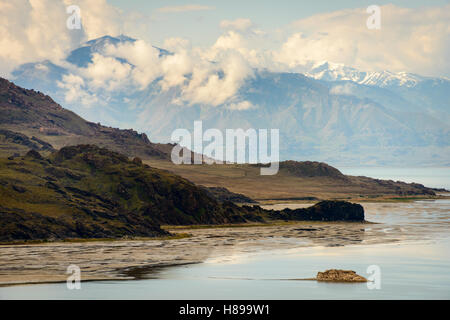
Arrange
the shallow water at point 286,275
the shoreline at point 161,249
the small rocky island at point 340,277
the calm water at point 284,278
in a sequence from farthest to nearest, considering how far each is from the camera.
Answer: the shoreline at point 161,249 < the small rocky island at point 340,277 < the shallow water at point 286,275 < the calm water at point 284,278

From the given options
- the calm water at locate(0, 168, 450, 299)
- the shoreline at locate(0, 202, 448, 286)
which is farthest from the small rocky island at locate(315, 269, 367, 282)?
the shoreline at locate(0, 202, 448, 286)

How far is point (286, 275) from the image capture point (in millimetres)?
103875

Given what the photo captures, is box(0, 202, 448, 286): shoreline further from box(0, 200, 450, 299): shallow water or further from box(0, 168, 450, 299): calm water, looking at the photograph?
box(0, 168, 450, 299): calm water

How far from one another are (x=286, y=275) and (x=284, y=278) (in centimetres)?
348

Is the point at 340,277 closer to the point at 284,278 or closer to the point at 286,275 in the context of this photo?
the point at 284,278

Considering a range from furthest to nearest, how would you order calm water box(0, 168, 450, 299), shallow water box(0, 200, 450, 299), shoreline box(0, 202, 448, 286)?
shoreline box(0, 202, 448, 286) < shallow water box(0, 200, 450, 299) < calm water box(0, 168, 450, 299)

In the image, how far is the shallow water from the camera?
3371 inches

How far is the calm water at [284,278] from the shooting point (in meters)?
85.3

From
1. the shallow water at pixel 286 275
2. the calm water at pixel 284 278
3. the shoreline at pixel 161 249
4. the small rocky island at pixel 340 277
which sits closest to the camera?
the calm water at pixel 284 278

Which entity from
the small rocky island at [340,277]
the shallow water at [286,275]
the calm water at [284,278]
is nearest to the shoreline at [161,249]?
the shallow water at [286,275]

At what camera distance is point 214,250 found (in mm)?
143250

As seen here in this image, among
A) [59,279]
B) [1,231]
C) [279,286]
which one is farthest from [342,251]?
[1,231]

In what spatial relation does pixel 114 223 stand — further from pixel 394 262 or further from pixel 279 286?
pixel 279 286

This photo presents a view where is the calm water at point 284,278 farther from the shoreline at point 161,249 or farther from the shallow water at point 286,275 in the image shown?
the shoreline at point 161,249
